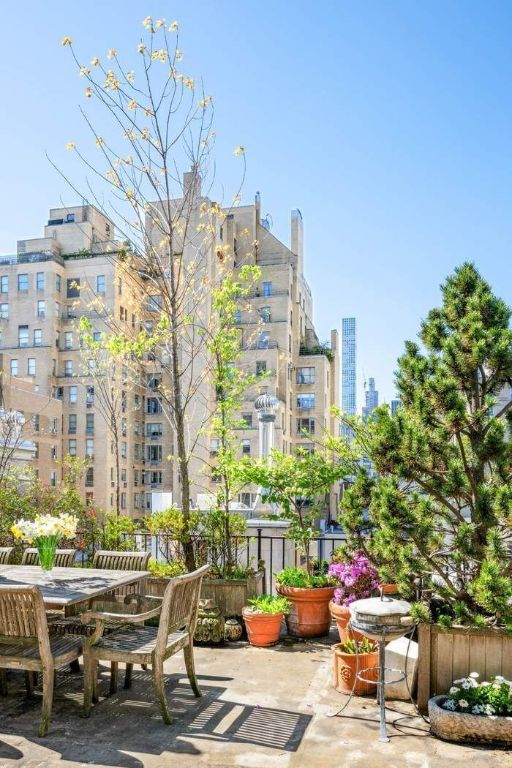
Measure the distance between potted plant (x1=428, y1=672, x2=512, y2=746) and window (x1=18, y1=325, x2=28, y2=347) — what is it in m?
52.3

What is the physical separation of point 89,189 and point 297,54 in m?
3.37

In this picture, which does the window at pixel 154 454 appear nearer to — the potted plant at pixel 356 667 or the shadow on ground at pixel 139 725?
the shadow on ground at pixel 139 725

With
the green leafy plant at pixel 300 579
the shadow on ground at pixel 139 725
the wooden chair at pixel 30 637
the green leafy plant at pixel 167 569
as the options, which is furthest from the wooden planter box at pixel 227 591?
the wooden chair at pixel 30 637

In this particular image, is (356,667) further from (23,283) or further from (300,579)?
(23,283)

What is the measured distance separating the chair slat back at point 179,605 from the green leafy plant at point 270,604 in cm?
174

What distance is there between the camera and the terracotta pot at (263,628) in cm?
687

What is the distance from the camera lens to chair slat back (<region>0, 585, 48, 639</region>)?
14.8 feet

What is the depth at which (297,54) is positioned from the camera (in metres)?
8.59

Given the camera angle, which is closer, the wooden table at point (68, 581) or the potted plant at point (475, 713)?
the potted plant at point (475, 713)

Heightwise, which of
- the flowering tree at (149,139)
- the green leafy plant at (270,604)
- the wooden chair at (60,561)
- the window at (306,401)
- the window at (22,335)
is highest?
the window at (22,335)

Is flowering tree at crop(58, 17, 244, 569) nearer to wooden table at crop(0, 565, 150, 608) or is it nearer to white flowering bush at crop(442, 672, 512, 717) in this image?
wooden table at crop(0, 565, 150, 608)

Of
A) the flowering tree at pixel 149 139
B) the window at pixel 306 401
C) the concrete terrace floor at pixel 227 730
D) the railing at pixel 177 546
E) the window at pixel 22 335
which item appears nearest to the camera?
the concrete terrace floor at pixel 227 730

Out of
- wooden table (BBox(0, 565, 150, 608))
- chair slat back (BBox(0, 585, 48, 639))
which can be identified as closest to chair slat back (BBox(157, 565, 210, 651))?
wooden table (BBox(0, 565, 150, 608))

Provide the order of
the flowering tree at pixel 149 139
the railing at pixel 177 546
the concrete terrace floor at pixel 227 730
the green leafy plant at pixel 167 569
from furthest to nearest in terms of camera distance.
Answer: the flowering tree at pixel 149 139, the railing at pixel 177 546, the green leafy plant at pixel 167 569, the concrete terrace floor at pixel 227 730
